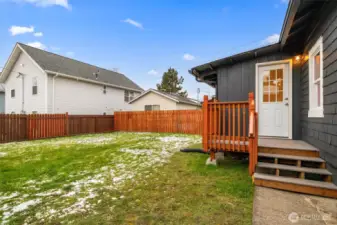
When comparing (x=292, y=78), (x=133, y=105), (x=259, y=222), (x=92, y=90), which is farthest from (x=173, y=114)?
(x=259, y=222)

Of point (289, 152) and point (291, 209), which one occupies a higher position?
point (289, 152)

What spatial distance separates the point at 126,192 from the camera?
305cm

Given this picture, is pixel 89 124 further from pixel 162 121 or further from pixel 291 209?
pixel 291 209

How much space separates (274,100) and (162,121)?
875 centimetres

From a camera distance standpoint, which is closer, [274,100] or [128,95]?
[274,100]

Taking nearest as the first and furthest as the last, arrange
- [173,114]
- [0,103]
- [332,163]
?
[332,163] → [173,114] → [0,103]

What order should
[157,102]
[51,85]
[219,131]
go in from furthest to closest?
[157,102]
[51,85]
[219,131]

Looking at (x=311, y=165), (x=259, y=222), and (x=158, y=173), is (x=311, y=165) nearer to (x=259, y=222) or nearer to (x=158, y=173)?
(x=259, y=222)

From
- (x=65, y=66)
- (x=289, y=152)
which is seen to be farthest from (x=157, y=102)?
(x=289, y=152)

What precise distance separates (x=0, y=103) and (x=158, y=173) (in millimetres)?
23476

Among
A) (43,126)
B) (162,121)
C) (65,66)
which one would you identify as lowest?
(43,126)

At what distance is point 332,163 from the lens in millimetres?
2895

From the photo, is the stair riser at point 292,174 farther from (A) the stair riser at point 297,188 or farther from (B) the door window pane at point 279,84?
(B) the door window pane at point 279,84

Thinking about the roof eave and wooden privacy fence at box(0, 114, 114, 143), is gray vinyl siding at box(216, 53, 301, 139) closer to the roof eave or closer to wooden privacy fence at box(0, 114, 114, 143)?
the roof eave
